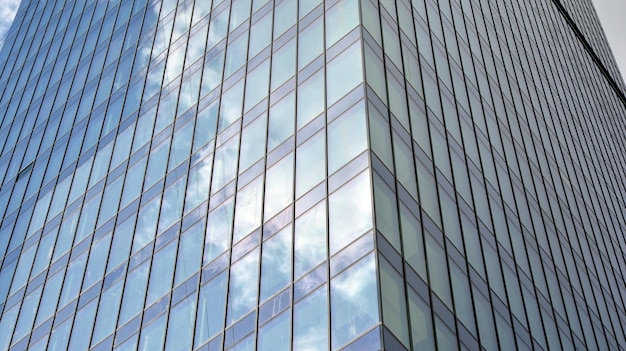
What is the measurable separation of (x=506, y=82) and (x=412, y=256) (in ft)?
69.5

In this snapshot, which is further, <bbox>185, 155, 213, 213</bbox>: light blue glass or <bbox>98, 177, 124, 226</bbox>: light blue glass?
<bbox>98, 177, 124, 226</bbox>: light blue glass

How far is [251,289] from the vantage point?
88.8ft

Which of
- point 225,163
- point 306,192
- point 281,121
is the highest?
point 281,121

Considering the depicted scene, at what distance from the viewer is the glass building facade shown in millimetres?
26047

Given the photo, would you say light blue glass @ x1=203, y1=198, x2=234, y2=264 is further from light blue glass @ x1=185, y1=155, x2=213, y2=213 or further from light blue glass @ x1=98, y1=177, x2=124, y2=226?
light blue glass @ x1=98, y1=177, x2=124, y2=226

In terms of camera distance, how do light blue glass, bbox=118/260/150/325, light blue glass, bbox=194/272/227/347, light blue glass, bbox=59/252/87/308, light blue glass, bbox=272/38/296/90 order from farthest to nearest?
light blue glass, bbox=59/252/87/308, light blue glass, bbox=272/38/296/90, light blue glass, bbox=118/260/150/325, light blue glass, bbox=194/272/227/347

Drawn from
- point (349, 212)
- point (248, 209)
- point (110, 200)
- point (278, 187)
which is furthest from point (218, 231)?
point (110, 200)

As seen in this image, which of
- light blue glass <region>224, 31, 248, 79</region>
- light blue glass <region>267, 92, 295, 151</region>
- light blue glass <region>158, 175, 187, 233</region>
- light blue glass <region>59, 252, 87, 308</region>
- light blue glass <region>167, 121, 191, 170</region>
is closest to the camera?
light blue glass <region>267, 92, 295, 151</region>

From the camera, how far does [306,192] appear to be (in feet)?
91.8

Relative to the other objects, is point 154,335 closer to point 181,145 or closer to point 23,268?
point 181,145

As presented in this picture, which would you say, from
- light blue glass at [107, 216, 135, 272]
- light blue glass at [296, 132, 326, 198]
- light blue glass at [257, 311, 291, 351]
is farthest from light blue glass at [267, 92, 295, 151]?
light blue glass at [257, 311, 291, 351]

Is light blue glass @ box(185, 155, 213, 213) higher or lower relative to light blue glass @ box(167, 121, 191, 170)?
lower

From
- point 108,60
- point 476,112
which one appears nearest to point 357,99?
point 476,112

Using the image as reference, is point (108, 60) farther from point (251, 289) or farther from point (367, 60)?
point (251, 289)
